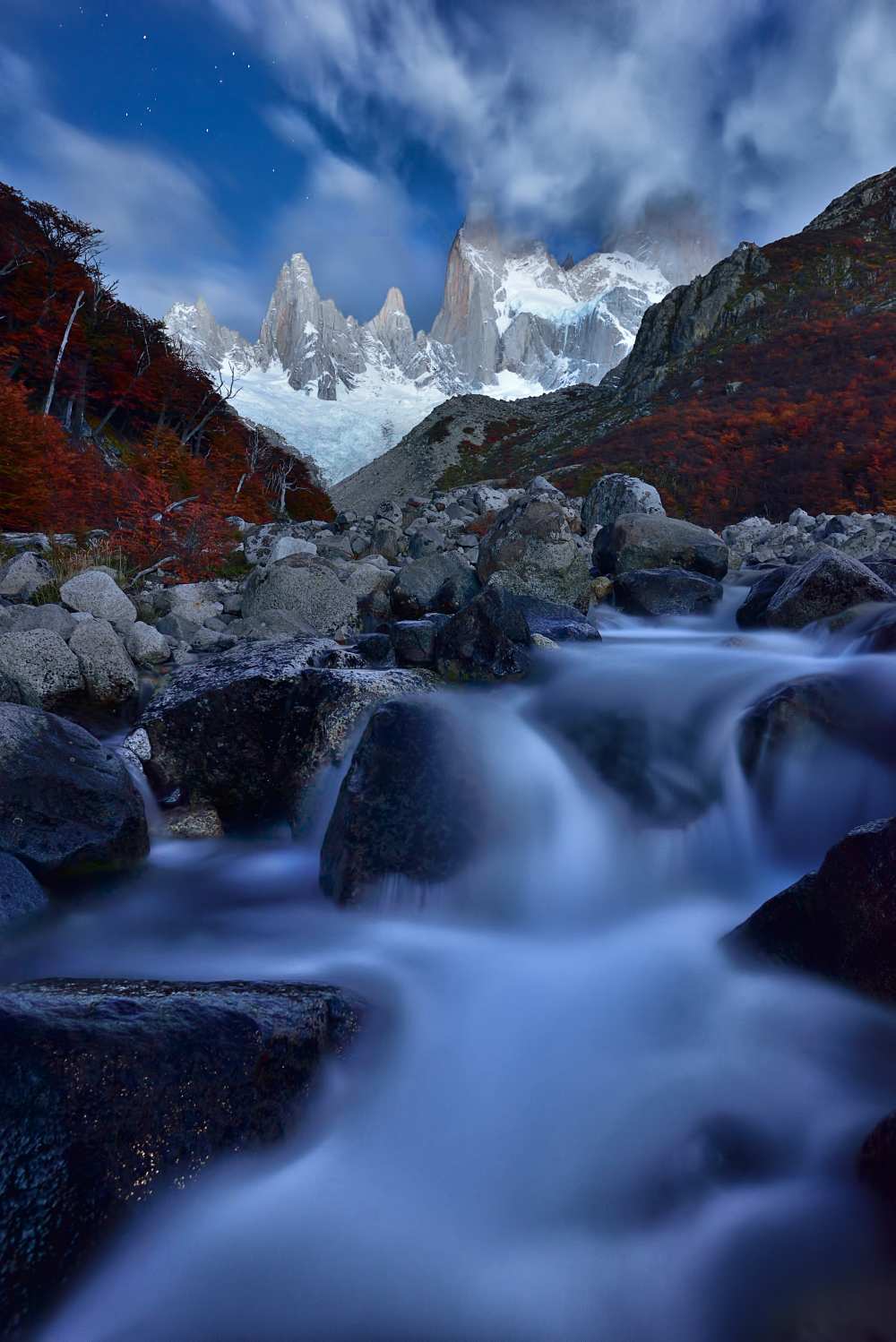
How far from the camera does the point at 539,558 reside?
33.0ft

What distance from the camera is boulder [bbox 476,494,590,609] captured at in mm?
10008

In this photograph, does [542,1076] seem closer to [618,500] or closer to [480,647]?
[480,647]

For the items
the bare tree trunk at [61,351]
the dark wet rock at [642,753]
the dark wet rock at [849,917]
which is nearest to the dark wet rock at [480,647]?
the dark wet rock at [642,753]

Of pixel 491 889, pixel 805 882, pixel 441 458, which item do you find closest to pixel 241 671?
pixel 491 889

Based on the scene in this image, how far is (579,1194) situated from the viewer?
2230mm

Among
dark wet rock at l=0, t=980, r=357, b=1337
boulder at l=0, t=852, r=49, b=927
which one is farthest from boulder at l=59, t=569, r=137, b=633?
dark wet rock at l=0, t=980, r=357, b=1337

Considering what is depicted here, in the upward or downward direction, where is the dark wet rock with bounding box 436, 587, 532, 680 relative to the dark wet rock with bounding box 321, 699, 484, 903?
upward

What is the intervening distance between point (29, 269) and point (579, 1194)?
35.4 meters

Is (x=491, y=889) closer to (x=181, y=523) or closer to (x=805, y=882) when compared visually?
(x=805, y=882)

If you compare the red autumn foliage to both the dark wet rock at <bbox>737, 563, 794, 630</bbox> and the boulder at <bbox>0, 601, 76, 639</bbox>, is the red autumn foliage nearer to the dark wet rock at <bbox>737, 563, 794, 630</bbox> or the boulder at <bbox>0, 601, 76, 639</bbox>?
the boulder at <bbox>0, 601, 76, 639</bbox>

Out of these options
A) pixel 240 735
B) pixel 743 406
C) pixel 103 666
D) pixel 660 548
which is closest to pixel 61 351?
pixel 660 548

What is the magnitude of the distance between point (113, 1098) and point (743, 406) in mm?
39185

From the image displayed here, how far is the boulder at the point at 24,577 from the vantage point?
358 inches

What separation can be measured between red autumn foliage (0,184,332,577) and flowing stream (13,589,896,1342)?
34.8 feet
